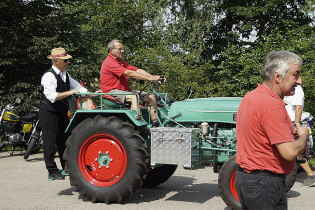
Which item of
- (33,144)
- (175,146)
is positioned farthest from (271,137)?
(33,144)

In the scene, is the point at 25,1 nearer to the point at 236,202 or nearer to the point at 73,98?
the point at 73,98

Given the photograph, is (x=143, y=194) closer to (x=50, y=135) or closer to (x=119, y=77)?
(x=50, y=135)

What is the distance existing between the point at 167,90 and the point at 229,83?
2.39 m

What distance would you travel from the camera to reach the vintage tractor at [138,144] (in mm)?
5996

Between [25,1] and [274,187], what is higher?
[25,1]

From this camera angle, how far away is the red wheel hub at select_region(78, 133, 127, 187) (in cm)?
621

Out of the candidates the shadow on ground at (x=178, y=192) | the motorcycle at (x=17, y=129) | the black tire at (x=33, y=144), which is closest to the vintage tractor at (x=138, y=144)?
the shadow on ground at (x=178, y=192)

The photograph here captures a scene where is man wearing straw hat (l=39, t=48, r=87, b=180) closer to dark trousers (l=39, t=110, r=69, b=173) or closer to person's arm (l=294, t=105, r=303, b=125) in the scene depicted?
dark trousers (l=39, t=110, r=69, b=173)

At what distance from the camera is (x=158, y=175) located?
7.20m

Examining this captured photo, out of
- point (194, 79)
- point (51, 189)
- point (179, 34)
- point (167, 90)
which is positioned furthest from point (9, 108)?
point (179, 34)

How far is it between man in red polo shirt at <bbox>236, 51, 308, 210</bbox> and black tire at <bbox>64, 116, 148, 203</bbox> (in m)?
3.10

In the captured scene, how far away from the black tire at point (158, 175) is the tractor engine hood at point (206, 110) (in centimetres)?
104

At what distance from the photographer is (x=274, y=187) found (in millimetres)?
2904

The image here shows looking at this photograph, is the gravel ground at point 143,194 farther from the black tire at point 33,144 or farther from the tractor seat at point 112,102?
the tractor seat at point 112,102
